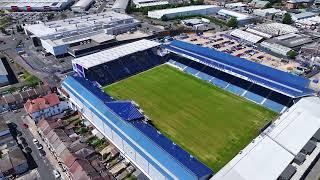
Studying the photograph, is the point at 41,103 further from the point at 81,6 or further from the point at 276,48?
the point at 81,6

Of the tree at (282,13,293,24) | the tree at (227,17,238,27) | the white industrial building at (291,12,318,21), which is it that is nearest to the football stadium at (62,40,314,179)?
the tree at (227,17,238,27)

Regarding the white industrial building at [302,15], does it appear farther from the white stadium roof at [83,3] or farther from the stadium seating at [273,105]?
the white stadium roof at [83,3]

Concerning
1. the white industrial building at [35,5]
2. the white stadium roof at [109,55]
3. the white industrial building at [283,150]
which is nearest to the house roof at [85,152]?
the white industrial building at [283,150]

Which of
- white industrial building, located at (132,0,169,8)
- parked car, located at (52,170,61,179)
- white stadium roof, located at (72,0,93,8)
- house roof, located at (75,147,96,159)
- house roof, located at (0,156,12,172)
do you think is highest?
white stadium roof, located at (72,0,93,8)

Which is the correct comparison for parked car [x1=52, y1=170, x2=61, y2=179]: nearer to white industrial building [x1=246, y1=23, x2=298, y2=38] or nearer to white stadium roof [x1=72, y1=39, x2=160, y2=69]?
white stadium roof [x1=72, y1=39, x2=160, y2=69]

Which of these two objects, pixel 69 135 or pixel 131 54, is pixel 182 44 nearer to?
pixel 131 54

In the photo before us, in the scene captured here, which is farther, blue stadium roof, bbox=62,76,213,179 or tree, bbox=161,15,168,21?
tree, bbox=161,15,168,21
